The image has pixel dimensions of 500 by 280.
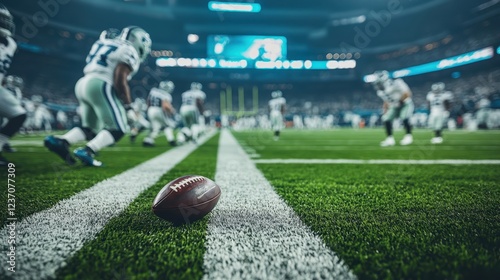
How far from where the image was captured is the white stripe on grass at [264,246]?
716 mm

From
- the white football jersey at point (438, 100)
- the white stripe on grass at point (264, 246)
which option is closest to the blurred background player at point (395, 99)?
the white football jersey at point (438, 100)

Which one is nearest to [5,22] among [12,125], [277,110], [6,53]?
[6,53]

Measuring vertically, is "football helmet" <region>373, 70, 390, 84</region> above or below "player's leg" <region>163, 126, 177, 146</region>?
above

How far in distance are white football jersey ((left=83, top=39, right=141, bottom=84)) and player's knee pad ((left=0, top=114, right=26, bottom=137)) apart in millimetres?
798

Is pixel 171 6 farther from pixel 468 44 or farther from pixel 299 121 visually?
pixel 468 44

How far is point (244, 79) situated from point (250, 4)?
829 centimetres

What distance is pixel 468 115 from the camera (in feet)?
53.3

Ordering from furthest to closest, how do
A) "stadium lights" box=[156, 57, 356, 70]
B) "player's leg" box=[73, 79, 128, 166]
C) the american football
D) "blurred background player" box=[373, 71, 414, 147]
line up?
"stadium lights" box=[156, 57, 356, 70] < "blurred background player" box=[373, 71, 414, 147] < "player's leg" box=[73, 79, 128, 166] < the american football

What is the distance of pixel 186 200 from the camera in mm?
1088

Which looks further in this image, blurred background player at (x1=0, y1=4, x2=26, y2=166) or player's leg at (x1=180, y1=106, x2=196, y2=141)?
player's leg at (x1=180, y1=106, x2=196, y2=141)

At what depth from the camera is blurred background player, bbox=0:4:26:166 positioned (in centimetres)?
262

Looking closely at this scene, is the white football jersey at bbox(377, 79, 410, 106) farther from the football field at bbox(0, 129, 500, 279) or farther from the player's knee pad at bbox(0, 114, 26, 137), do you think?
the player's knee pad at bbox(0, 114, 26, 137)

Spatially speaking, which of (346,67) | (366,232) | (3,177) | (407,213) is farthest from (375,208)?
(346,67)

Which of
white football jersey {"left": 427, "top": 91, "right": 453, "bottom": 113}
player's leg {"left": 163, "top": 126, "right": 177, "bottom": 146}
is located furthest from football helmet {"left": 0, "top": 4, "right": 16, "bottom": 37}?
white football jersey {"left": 427, "top": 91, "right": 453, "bottom": 113}
